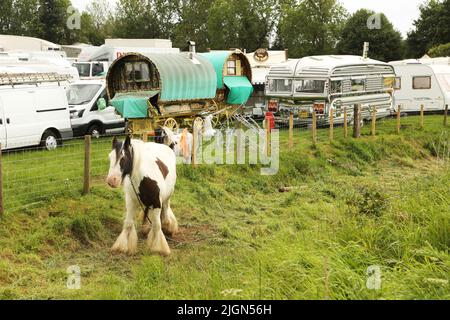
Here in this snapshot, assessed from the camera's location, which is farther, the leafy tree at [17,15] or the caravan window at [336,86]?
the leafy tree at [17,15]

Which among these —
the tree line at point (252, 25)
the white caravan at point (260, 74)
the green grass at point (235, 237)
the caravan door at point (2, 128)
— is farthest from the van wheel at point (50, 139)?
the tree line at point (252, 25)

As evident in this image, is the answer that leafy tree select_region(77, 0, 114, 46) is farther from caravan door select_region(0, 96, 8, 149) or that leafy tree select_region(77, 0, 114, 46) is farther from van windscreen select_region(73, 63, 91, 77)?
caravan door select_region(0, 96, 8, 149)

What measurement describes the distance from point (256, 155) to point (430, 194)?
7.97 metres

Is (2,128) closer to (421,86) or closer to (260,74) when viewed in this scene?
(260,74)

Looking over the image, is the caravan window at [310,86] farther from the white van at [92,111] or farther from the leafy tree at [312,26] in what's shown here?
the leafy tree at [312,26]

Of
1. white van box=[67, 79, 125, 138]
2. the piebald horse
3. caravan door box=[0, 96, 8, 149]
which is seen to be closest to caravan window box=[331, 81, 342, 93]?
white van box=[67, 79, 125, 138]

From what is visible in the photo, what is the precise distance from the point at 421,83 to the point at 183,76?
47.5 ft

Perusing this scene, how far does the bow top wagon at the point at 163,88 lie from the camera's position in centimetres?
1736

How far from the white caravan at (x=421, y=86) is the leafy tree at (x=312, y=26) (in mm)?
19267

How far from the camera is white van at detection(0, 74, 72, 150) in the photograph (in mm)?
15000

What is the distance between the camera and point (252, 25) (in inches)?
2063

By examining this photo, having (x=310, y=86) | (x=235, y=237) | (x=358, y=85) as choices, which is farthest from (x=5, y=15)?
(x=235, y=237)

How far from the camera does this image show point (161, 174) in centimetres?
980

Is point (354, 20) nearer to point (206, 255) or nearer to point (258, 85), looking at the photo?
point (258, 85)
